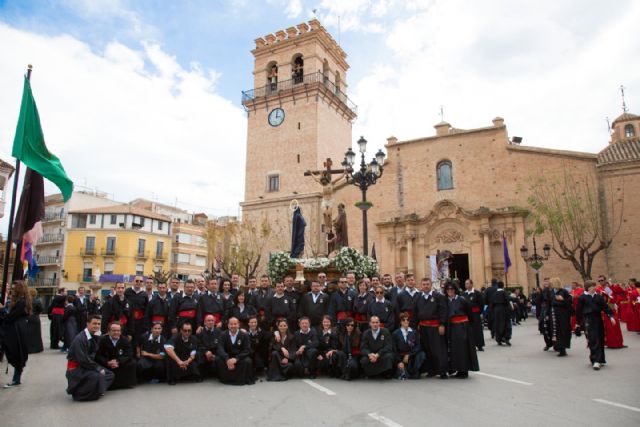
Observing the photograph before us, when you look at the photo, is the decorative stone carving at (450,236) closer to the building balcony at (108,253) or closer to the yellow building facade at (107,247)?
the yellow building facade at (107,247)

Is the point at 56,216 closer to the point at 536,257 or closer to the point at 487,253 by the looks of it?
the point at 487,253

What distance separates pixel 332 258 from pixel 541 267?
52.2 ft

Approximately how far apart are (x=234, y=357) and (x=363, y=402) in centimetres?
272

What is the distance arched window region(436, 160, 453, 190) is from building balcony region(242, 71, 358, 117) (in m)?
10.2

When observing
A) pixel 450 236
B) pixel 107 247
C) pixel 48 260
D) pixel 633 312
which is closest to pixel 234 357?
pixel 633 312

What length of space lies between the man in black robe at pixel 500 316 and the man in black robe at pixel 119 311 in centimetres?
924

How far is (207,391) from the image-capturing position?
7301 mm

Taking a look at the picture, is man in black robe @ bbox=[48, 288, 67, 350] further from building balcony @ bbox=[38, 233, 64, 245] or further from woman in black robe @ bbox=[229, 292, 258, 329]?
building balcony @ bbox=[38, 233, 64, 245]

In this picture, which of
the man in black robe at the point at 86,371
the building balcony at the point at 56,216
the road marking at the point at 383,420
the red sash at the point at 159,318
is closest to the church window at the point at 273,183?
the red sash at the point at 159,318

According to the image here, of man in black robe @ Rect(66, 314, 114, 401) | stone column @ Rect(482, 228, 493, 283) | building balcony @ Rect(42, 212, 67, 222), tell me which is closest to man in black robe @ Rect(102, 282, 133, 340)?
man in black robe @ Rect(66, 314, 114, 401)

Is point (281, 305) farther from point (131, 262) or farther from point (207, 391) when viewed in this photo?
point (131, 262)

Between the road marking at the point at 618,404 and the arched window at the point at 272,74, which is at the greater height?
the arched window at the point at 272,74

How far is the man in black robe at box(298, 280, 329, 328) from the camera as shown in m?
9.86

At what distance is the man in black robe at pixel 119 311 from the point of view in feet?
31.9
